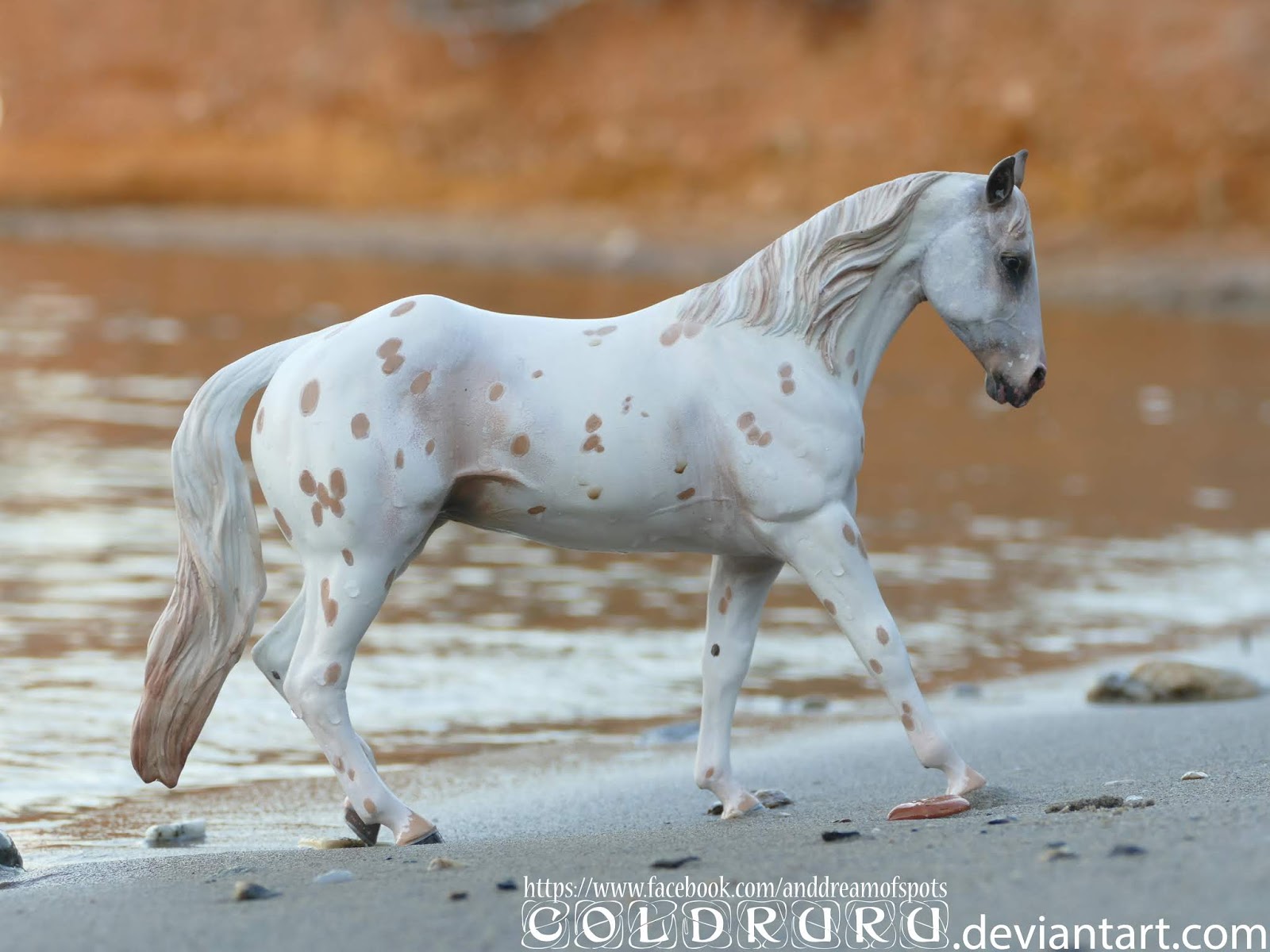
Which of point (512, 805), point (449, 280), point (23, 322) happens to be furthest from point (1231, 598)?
point (449, 280)

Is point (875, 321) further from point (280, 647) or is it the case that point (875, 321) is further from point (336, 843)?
point (336, 843)

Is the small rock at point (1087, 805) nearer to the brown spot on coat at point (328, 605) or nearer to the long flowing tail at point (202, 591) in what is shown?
the brown spot on coat at point (328, 605)

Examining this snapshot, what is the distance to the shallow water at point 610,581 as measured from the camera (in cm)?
621

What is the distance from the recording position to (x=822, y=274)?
14.8ft

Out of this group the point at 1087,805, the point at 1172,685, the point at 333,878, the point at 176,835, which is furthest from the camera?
the point at 1172,685

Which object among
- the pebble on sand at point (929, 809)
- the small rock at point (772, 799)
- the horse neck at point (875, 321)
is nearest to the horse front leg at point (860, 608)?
the pebble on sand at point (929, 809)

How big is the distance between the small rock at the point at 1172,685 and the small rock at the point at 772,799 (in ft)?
6.71

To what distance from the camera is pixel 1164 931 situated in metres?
3.00

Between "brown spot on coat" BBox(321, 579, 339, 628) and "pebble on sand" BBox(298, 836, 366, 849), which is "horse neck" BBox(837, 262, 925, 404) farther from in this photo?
"pebble on sand" BBox(298, 836, 366, 849)

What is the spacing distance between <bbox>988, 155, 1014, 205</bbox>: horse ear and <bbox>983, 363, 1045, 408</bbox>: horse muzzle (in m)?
0.43

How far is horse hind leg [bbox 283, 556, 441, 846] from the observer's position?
429cm

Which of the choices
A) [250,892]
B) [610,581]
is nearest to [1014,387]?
[250,892]

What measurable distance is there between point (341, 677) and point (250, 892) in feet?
2.68

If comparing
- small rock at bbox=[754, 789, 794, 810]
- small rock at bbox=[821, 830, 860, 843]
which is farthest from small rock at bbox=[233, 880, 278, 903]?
small rock at bbox=[754, 789, 794, 810]
